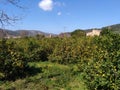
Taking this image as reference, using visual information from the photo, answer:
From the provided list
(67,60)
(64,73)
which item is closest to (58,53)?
(67,60)

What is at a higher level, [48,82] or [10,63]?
[10,63]

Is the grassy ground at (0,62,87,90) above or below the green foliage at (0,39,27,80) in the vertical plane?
below

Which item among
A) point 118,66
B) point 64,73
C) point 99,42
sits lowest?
point 64,73

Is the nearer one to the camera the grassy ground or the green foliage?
the grassy ground

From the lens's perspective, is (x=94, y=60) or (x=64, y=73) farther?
(x=64, y=73)

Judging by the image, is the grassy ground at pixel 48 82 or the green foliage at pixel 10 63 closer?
the grassy ground at pixel 48 82

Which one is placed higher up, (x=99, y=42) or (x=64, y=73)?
(x=99, y=42)

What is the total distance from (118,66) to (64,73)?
6549 mm

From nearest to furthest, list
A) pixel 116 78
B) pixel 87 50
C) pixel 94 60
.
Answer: pixel 116 78 < pixel 94 60 < pixel 87 50

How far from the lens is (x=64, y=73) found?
14.6 metres

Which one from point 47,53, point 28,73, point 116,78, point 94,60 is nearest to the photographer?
point 116,78

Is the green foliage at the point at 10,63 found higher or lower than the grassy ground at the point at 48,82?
higher

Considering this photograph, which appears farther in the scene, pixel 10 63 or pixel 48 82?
pixel 10 63

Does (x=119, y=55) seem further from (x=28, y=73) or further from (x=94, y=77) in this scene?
(x=28, y=73)
